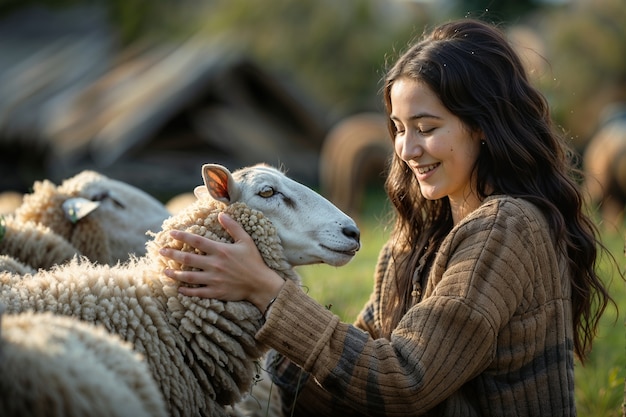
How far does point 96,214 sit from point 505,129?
2233 mm

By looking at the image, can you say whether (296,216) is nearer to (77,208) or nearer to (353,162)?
(77,208)

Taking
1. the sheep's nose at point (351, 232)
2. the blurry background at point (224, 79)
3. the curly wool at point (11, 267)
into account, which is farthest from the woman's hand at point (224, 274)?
the blurry background at point (224, 79)

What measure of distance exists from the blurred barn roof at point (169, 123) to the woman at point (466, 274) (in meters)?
8.93

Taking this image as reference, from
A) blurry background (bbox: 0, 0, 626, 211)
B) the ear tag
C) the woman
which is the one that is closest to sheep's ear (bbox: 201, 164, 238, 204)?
the woman

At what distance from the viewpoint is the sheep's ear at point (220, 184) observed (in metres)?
2.71

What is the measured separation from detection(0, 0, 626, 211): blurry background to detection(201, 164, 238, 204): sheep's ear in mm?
1458

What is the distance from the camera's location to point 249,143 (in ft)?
43.5

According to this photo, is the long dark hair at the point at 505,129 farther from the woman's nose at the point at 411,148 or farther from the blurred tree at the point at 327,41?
the blurred tree at the point at 327,41

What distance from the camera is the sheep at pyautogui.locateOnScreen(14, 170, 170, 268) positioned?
3.91 metres

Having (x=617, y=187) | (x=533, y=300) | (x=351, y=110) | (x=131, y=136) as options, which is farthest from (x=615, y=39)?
(x=533, y=300)

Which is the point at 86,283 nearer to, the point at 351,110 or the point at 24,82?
the point at 351,110

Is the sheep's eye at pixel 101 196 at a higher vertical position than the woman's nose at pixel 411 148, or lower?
lower

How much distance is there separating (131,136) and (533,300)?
10.8 meters

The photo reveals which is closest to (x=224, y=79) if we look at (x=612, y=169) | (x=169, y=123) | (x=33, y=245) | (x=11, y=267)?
(x=169, y=123)
